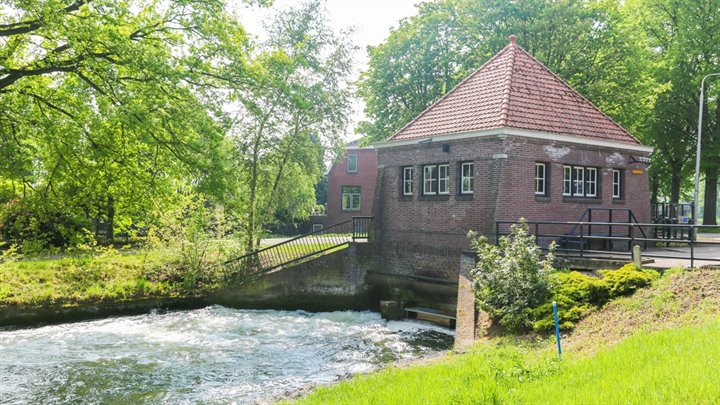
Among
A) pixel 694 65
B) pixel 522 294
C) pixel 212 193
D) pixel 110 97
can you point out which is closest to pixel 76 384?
pixel 212 193

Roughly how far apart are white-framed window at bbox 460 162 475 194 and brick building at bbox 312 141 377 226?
88.7 ft

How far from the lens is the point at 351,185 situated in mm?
45250

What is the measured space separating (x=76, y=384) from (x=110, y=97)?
5.97 m

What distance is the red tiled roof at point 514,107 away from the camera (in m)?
17.5

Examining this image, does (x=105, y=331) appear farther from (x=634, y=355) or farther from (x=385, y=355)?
(x=634, y=355)

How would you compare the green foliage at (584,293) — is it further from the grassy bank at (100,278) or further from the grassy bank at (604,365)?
the grassy bank at (100,278)

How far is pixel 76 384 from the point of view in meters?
10.9

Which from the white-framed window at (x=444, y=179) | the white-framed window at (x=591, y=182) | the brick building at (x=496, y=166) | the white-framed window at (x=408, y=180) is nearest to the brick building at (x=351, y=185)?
the brick building at (x=496, y=166)

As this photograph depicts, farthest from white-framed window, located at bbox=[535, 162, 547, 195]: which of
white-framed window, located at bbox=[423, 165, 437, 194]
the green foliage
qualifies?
the green foliage

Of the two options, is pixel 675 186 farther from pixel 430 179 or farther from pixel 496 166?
pixel 496 166

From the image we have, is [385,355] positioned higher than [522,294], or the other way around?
[522,294]

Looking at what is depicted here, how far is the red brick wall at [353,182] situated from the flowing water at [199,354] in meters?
25.9

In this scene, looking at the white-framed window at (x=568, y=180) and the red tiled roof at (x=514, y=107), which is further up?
the red tiled roof at (x=514, y=107)

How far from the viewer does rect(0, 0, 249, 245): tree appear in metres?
11.0
